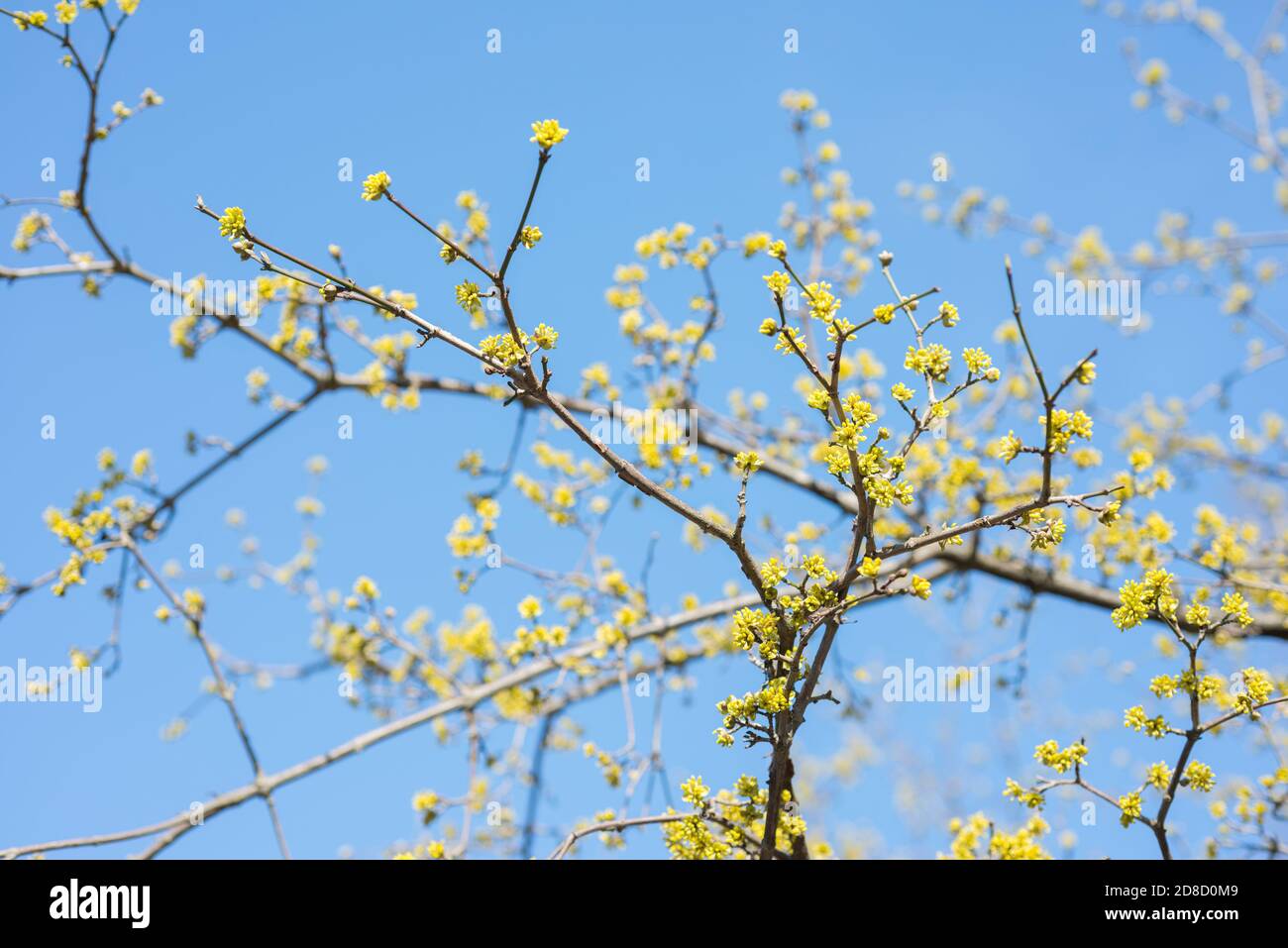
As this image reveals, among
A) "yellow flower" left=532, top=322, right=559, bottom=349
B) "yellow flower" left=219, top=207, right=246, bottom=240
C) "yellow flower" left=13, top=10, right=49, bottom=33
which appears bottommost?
"yellow flower" left=532, top=322, right=559, bottom=349

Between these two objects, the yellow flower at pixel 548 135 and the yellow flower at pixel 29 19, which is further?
the yellow flower at pixel 29 19

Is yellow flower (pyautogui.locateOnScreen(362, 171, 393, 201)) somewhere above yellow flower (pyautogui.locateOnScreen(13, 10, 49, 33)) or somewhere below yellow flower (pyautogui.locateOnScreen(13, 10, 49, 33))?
below

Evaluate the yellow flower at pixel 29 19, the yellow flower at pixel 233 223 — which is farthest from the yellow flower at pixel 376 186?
the yellow flower at pixel 29 19

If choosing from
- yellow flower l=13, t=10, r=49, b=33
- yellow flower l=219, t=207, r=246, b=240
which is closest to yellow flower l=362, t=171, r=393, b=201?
yellow flower l=219, t=207, r=246, b=240

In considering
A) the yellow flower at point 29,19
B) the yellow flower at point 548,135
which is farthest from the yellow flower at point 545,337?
the yellow flower at point 29,19

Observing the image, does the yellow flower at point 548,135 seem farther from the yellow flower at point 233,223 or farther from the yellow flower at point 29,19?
the yellow flower at point 29,19

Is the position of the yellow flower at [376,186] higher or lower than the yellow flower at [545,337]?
higher

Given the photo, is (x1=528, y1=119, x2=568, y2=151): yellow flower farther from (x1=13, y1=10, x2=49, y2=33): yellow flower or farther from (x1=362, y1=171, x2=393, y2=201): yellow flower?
(x1=13, y1=10, x2=49, y2=33): yellow flower

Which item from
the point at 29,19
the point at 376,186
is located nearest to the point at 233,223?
the point at 376,186

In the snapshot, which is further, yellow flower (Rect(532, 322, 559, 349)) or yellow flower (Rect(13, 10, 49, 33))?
yellow flower (Rect(13, 10, 49, 33))

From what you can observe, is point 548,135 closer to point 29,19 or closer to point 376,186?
point 376,186

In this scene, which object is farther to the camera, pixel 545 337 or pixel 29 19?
pixel 29 19

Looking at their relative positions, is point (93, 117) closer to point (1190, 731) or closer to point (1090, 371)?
point (1090, 371)

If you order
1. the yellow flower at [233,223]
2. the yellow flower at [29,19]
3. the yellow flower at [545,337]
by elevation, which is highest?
the yellow flower at [29,19]
